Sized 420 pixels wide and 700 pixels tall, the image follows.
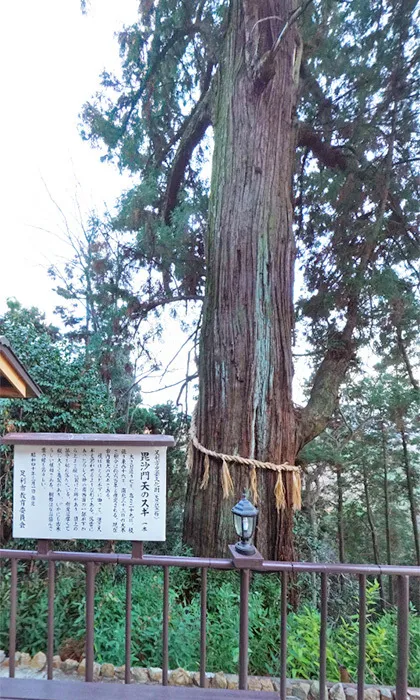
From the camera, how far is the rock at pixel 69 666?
78.3 inches

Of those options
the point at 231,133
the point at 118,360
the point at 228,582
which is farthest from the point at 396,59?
the point at 228,582

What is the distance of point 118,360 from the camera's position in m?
4.84

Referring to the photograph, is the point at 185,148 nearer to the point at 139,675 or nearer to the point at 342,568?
the point at 342,568

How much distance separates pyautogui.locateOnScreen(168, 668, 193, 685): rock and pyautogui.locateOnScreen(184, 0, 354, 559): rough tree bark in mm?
1128

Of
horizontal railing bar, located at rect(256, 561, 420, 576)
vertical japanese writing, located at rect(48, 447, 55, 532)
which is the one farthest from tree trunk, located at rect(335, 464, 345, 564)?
vertical japanese writing, located at rect(48, 447, 55, 532)

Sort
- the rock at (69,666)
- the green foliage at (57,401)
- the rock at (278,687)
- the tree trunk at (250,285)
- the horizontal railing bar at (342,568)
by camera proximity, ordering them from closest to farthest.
Result: 1. the horizontal railing bar at (342,568)
2. the rock at (278,687)
3. the rock at (69,666)
4. the tree trunk at (250,285)
5. the green foliage at (57,401)

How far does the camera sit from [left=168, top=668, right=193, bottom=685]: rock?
6.19 ft

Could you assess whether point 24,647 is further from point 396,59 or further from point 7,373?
point 396,59

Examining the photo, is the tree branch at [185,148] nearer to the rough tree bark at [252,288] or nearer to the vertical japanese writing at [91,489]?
the rough tree bark at [252,288]

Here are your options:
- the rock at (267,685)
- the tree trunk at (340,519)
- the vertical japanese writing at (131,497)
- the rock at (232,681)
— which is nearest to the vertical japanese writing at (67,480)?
the vertical japanese writing at (131,497)

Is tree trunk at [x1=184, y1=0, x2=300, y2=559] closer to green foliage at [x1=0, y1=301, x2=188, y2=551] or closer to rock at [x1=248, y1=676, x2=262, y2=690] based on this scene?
rock at [x1=248, y1=676, x2=262, y2=690]

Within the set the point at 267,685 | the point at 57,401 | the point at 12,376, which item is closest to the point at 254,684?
the point at 267,685

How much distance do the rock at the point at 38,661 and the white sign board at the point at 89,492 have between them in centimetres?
98

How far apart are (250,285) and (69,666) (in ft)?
10.2
